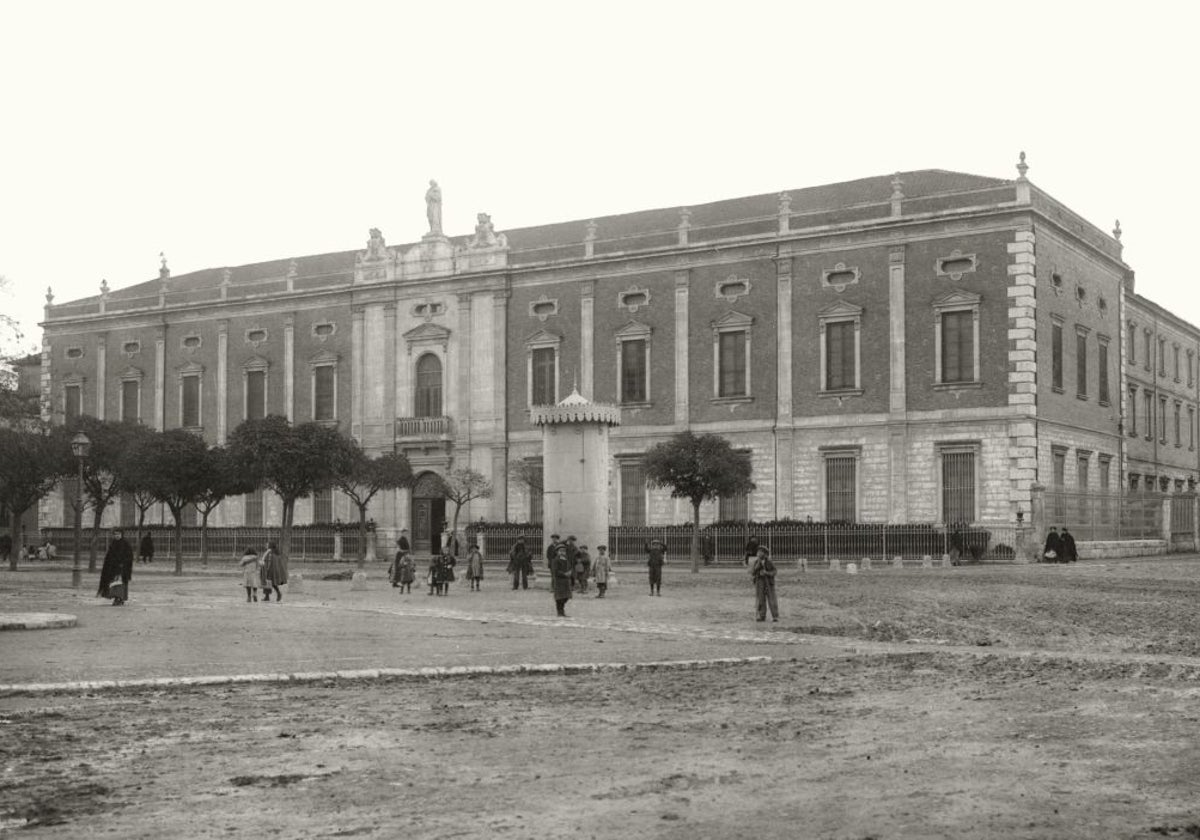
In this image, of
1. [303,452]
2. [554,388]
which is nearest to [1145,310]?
[554,388]

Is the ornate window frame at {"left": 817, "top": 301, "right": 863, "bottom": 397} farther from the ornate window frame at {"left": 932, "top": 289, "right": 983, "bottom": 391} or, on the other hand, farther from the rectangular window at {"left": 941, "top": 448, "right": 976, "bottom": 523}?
the rectangular window at {"left": 941, "top": 448, "right": 976, "bottom": 523}

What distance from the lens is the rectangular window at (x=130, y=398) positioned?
5653cm

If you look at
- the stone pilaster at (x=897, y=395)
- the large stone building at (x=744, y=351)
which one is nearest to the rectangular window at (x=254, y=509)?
the large stone building at (x=744, y=351)

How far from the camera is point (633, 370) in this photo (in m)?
46.7

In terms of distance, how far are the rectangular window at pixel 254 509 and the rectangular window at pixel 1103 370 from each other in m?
28.5

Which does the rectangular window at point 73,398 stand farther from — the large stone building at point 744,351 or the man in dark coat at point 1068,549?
the man in dark coat at point 1068,549

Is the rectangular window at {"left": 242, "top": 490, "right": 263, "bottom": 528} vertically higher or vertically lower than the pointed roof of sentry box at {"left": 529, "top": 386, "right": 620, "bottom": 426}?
lower

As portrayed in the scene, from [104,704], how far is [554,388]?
36.5 metres

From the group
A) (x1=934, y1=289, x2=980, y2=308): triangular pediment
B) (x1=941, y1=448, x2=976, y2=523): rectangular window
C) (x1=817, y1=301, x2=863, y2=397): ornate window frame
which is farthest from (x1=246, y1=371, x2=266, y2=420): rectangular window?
(x1=941, y1=448, x2=976, y2=523): rectangular window

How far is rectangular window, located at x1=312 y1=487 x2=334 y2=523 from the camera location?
170ft

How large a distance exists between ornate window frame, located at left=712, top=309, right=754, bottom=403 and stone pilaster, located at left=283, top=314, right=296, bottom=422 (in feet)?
53.8

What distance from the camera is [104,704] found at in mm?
11445

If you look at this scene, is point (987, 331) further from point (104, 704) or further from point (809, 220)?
point (104, 704)

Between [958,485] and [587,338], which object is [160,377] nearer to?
[587,338]
